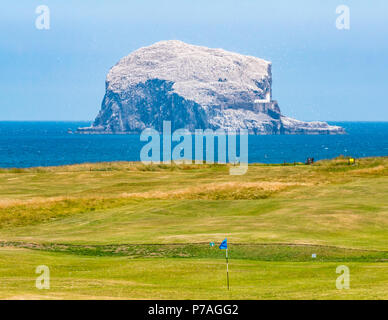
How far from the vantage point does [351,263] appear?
27.6 metres

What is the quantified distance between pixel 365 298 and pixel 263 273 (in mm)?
6753

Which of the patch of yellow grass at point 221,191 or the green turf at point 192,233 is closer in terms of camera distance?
the green turf at point 192,233

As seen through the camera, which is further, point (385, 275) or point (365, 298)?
point (385, 275)

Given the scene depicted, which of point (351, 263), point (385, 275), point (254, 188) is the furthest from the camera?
point (254, 188)

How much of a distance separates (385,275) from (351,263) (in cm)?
384

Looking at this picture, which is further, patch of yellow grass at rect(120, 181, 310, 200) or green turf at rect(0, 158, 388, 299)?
patch of yellow grass at rect(120, 181, 310, 200)

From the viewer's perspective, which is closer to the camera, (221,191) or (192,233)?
(192,233)
